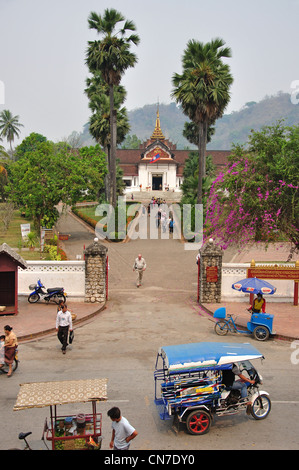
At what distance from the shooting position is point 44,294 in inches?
711

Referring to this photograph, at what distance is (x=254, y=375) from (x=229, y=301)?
9.36 m

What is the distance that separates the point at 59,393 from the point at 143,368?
14.9 feet

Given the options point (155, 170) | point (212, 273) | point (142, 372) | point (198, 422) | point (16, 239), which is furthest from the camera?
point (155, 170)

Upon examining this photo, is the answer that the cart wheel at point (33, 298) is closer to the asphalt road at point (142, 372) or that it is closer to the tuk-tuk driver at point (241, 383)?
the asphalt road at point (142, 372)

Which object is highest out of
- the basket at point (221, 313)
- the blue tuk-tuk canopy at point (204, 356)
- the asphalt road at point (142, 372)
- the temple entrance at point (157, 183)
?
the temple entrance at point (157, 183)

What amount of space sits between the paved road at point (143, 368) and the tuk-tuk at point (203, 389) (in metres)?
0.29

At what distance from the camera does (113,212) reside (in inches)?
1444

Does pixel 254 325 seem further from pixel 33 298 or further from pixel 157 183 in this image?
pixel 157 183

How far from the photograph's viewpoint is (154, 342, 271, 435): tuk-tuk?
Result: 8828 mm

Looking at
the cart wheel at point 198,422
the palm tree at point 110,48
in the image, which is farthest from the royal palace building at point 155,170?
the cart wheel at point 198,422

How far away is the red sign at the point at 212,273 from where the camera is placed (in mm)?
18484

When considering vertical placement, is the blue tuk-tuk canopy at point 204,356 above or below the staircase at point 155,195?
below

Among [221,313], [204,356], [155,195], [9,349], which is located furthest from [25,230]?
[155,195]
